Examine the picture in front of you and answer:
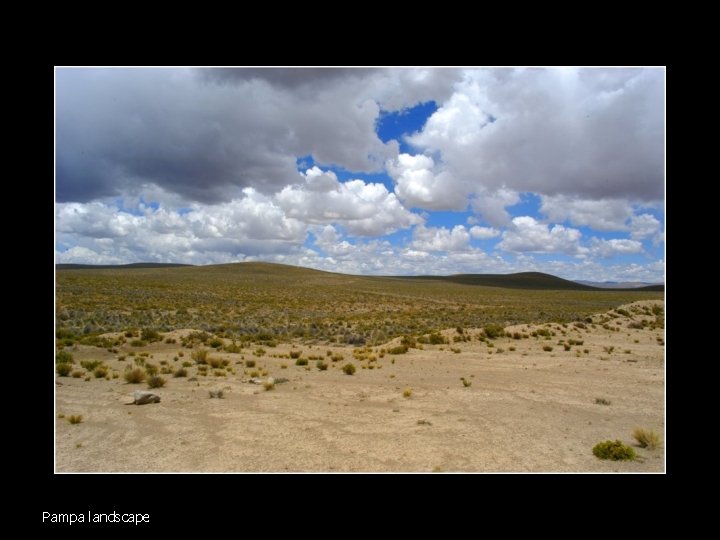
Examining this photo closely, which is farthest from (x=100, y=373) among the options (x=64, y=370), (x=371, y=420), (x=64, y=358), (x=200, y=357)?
(x=371, y=420)

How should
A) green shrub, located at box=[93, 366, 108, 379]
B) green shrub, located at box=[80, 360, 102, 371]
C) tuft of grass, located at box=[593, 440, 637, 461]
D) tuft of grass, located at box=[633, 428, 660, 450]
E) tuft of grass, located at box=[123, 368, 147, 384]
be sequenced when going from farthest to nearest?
green shrub, located at box=[80, 360, 102, 371]
green shrub, located at box=[93, 366, 108, 379]
tuft of grass, located at box=[123, 368, 147, 384]
tuft of grass, located at box=[633, 428, 660, 450]
tuft of grass, located at box=[593, 440, 637, 461]

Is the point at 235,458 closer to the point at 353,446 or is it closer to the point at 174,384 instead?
the point at 353,446

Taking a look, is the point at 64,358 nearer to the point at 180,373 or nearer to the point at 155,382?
the point at 180,373

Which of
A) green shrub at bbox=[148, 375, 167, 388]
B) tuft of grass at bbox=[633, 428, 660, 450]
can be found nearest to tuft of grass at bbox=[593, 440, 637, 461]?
tuft of grass at bbox=[633, 428, 660, 450]

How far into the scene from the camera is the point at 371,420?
33.4 feet

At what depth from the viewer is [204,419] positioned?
398 inches

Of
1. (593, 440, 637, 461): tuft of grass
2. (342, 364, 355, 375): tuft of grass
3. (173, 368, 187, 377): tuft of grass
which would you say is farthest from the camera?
(342, 364, 355, 375): tuft of grass

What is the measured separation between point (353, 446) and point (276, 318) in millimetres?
31850

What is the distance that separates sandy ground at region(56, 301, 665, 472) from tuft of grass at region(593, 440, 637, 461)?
0.40ft

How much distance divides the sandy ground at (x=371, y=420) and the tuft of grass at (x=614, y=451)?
0.12 m

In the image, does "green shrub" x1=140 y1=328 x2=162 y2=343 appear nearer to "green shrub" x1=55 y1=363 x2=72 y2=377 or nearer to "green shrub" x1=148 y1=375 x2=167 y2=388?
"green shrub" x1=55 y1=363 x2=72 y2=377

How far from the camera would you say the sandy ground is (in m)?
7.66
